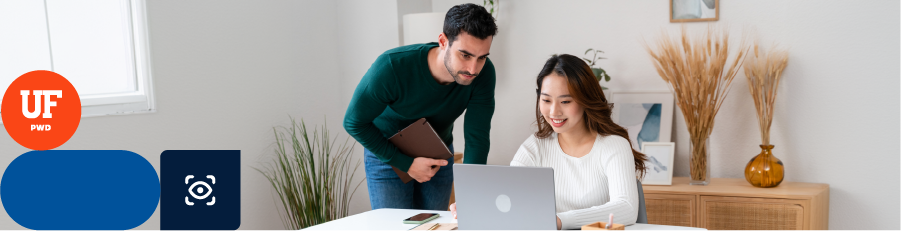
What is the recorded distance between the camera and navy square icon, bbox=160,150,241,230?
8.56 ft

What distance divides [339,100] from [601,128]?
206 cm

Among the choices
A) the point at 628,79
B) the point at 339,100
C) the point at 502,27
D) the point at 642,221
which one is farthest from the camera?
the point at 339,100

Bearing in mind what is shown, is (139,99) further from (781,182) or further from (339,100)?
(781,182)

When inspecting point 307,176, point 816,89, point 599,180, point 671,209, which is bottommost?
point 671,209

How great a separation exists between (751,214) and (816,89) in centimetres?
67

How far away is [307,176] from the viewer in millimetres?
2977

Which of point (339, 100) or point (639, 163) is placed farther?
point (339, 100)

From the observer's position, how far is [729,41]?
113 inches

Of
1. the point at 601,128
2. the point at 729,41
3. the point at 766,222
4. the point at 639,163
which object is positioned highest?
the point at 729,41

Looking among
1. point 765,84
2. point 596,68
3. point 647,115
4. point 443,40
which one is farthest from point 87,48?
point 765,84

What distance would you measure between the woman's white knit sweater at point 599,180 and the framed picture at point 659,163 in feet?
3.63

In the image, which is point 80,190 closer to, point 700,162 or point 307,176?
point 307,176

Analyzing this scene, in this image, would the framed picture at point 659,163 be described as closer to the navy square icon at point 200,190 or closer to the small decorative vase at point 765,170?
the small decorative vase at point 765,170

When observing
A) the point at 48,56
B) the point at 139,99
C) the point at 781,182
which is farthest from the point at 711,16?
the point at 48,56
